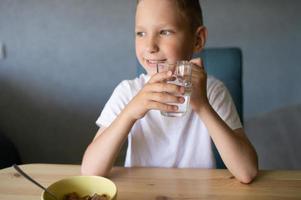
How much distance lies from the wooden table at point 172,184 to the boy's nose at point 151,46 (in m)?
0.33

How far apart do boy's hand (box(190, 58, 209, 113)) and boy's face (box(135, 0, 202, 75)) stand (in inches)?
5.2

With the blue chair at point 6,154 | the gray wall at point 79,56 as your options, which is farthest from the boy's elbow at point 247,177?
the gray wall at point 79,56

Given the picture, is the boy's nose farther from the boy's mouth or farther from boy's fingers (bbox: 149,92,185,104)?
boy's fingers (bbox: 149,92,185,104)

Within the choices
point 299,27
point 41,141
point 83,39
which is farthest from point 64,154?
point 299,27

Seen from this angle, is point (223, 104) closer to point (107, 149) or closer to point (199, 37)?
point (199, 37)

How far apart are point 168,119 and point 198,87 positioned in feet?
0.89

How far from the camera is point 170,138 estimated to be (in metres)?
1.18

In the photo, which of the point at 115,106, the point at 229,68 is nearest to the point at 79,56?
the point at 229,68

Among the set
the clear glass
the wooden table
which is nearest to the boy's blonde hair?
the clear glass

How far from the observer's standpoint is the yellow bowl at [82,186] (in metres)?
0.77

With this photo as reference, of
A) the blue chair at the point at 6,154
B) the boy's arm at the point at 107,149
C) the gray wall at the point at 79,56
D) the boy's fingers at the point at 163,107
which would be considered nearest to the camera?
the boy's fingers at the point at 163,107

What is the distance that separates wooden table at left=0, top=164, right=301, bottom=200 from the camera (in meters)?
0.85

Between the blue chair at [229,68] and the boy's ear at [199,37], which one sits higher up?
the boy's ear at [199,37]

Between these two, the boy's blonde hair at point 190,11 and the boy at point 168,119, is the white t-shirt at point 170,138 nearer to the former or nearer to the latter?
the boy at point 168,119
